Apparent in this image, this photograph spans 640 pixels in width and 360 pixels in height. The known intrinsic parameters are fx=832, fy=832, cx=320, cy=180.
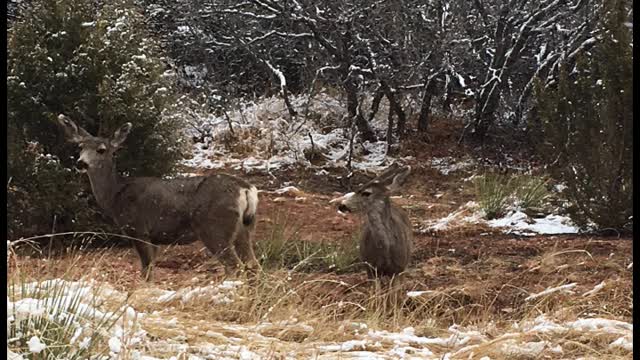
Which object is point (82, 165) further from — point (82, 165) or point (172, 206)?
point (172, 206)

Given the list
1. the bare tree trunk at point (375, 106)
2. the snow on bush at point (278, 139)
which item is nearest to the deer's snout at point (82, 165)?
the snow on bush at point (278, 139)

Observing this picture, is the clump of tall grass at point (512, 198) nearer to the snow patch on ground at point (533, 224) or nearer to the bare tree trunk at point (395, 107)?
the snow patch on ground at point (533, 224)

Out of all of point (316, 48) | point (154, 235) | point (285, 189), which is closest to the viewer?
point (154, 235)

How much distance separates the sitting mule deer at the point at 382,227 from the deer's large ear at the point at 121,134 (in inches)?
78.7

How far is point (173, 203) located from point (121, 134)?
0.82 m

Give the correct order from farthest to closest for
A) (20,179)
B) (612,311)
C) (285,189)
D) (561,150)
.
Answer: (285,189), (561,150), (20,179), (612,311)

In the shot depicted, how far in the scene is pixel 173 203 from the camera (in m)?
6.96

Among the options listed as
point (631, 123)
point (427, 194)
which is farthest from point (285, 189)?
point (631, 123)

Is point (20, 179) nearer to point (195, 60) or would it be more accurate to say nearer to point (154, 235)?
point (154, 235)

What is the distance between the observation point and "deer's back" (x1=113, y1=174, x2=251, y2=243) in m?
6.77

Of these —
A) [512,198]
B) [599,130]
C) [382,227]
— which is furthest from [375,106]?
[382,227]

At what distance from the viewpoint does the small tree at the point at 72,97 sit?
819 centimetres

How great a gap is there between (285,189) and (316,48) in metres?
4.48

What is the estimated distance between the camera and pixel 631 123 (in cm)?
818
